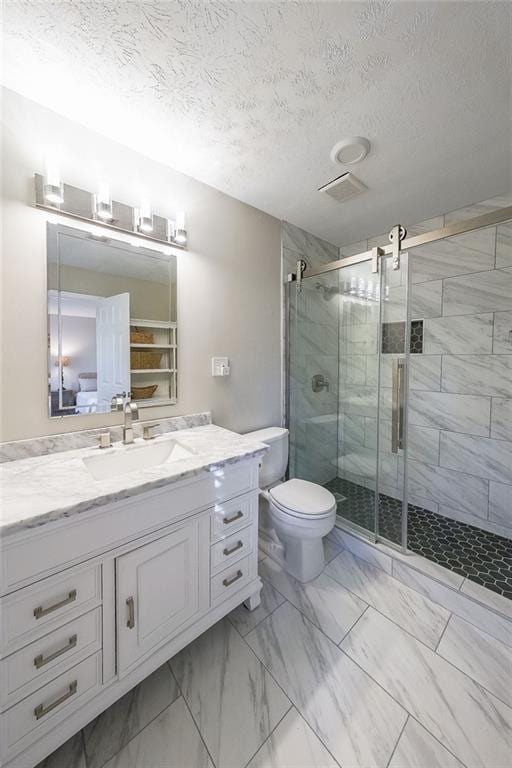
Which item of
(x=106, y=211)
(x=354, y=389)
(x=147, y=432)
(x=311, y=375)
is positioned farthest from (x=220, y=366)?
(x=354, y=389)

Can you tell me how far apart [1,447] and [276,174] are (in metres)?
1.91

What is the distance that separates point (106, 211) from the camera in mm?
1323

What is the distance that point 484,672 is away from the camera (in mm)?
1130

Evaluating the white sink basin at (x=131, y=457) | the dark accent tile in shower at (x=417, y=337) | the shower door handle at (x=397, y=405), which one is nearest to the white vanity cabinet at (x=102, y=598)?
the white sink basin at (x=131, y=457)

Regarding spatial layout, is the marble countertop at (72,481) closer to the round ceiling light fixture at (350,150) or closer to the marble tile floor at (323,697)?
the marble tile floor at (323,697)

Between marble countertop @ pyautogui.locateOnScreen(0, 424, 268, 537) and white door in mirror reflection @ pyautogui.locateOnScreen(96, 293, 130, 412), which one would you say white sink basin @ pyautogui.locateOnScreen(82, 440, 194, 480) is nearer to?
marble countertop @ pyautogui.locateOnScreen(0, 424, 268, 537)

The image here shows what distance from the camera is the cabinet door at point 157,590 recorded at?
93 centimetres

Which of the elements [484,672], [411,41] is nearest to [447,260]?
[411,41]

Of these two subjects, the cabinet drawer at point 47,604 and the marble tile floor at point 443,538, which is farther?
the marble tile floor at point 443,538

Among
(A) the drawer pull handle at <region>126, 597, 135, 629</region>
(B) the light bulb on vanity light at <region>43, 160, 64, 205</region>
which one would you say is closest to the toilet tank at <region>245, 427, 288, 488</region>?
(A) the drawer pull handle at <region>126, 597, 135, 629</region>

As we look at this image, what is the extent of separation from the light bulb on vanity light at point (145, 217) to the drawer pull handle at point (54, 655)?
66.4 inches

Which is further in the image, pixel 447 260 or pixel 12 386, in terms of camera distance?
pixel 447 260

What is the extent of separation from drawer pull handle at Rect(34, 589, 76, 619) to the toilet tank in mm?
1150

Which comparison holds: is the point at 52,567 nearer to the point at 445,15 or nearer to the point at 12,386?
the point at 12,386
